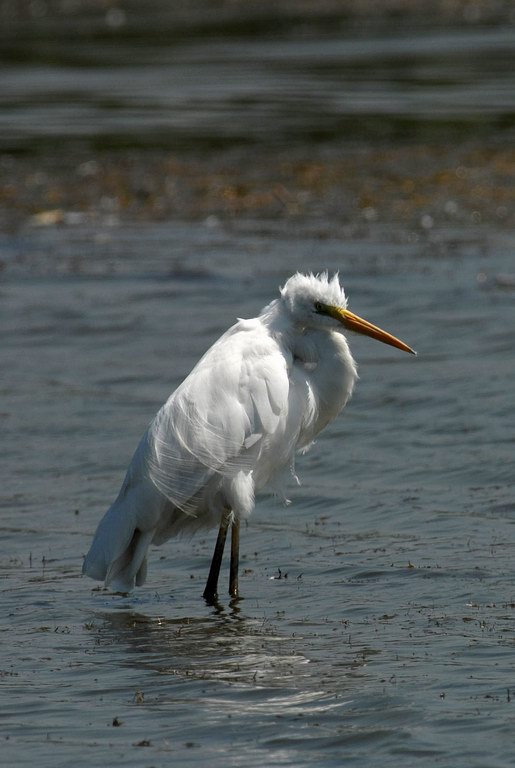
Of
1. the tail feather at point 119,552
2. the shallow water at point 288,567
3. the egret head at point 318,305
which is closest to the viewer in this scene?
the shallow water at point 288,567

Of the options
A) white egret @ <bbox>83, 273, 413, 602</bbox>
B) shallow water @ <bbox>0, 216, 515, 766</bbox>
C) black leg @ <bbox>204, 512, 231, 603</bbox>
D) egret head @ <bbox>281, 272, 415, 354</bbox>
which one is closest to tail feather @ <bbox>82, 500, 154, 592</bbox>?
white egret @ <bbox>83, 273, 413, 602</bbox>

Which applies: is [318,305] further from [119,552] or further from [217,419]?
[119,552]

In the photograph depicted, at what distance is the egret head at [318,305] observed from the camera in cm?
702

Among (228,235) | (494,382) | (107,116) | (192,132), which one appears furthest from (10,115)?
(494,382)

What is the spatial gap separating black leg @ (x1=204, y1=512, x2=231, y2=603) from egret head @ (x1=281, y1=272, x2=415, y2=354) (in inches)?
40.2

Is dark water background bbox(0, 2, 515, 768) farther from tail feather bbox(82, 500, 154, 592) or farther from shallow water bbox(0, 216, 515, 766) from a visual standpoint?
tail feather bbox(82, 500, 154, 592)

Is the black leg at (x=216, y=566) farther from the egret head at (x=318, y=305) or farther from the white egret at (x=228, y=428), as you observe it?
the egret head at (x=318, y=305)

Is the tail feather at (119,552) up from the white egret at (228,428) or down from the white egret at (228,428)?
down

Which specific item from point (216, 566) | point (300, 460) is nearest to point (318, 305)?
point (216, 566)

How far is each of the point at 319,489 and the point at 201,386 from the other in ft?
6.36

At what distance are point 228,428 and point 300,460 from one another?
2.41m

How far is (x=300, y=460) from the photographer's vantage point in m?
9.29

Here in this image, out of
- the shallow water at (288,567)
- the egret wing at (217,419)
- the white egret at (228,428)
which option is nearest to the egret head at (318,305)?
the white egret at (228,428)

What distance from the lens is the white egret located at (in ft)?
22.7
